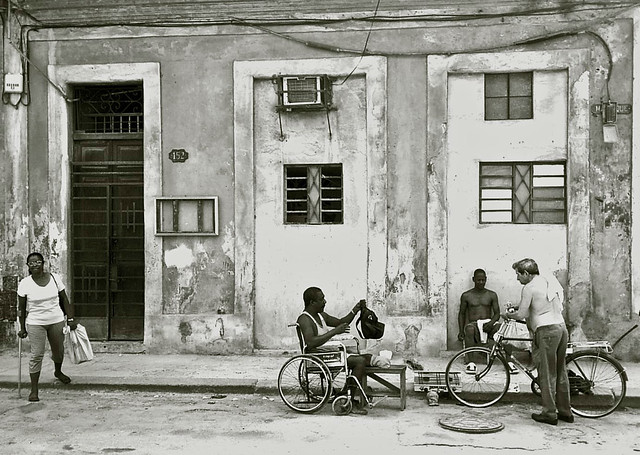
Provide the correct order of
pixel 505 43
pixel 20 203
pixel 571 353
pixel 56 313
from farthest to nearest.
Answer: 1. pixel 20 203
2. pixel 505 43
3. pixel 56 313
4. pixel 571 353

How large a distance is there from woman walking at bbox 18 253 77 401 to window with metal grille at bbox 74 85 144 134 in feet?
11.8

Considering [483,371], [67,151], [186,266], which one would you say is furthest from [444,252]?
[67,151]

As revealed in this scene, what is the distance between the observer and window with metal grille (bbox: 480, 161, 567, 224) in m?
11.0

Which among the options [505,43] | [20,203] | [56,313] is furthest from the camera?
[20,203]

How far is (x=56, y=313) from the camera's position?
30.0 feet

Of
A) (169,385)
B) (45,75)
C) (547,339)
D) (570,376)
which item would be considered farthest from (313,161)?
(570,376)

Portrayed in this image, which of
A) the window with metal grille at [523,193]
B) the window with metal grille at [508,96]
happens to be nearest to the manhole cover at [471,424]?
the window with metal grille at [523,193]

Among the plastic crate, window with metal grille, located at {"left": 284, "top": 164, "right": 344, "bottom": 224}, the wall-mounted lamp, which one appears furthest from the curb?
the wall-mounted lamp

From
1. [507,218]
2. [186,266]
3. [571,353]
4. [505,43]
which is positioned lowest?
[571,353]

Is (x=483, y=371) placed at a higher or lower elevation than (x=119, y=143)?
lower

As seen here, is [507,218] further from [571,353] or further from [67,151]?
[67,151]

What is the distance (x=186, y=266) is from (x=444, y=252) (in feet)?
13.1

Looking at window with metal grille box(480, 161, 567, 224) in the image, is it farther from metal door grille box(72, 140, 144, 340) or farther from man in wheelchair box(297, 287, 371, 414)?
metal door grille box(72, 140, 144, 340)

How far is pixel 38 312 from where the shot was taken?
354 inches
